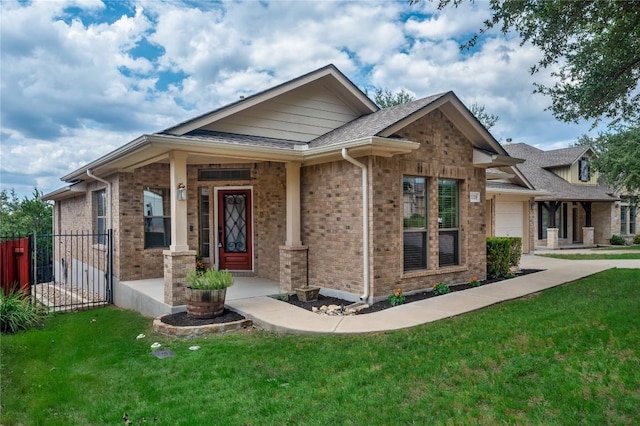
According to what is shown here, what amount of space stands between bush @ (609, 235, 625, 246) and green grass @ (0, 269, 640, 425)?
67.2ft

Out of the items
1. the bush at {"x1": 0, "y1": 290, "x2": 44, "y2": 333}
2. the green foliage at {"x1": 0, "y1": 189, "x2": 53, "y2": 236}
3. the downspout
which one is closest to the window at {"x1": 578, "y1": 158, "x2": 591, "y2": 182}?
the downspout

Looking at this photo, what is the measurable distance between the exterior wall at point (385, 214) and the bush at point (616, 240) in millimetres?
19107

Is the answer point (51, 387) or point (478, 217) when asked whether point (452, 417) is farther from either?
point (478, 217)

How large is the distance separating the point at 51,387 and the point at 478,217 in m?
8.34

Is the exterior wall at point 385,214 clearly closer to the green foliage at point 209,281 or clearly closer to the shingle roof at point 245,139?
the shingle roof at point 245,139

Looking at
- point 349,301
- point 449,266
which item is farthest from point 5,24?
point 449,266

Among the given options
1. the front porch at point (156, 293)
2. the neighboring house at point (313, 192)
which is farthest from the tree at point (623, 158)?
the front porch at point (156, 293)

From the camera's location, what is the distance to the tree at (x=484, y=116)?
1276 inches

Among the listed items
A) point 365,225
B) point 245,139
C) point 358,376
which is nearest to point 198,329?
point 358,376

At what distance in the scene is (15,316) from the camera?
24.0 ft

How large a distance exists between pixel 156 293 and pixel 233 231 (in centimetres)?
268

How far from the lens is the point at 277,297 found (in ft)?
26.6

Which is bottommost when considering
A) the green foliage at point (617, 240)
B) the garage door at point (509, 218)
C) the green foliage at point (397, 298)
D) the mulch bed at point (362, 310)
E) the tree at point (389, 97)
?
the green foliage at point (617, 240)

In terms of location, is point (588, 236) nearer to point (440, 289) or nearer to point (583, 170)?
point (583, 170)
